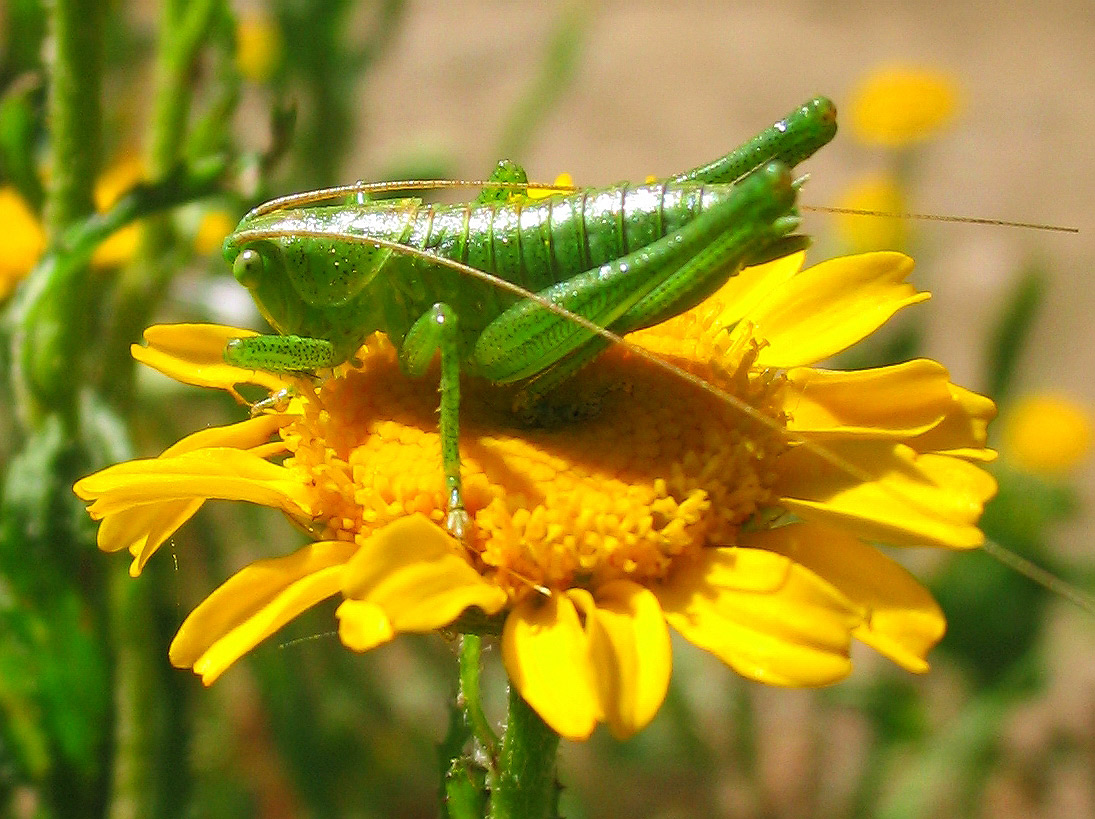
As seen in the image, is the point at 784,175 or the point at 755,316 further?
the point at 755,316

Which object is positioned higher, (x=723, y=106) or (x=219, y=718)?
(x=723, y=106)

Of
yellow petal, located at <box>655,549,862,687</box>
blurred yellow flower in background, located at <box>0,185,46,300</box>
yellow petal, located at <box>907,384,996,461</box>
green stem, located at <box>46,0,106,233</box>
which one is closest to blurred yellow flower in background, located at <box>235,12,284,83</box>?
blurred yellow flower in background, located at <box>0,185,46,300</box>

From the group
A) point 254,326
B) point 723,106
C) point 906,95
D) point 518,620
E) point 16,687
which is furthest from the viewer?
point 723,106

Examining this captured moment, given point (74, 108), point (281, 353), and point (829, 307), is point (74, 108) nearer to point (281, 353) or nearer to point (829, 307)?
point (281, 353)

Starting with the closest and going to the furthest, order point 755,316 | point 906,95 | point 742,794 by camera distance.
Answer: point 755,316 → point 742,794 → point 906,95

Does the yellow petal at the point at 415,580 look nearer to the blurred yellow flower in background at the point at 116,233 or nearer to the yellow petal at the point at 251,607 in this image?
the yellow petal at the point at 251,607

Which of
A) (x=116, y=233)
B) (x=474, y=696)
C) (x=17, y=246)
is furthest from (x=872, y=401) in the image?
(x=17, y=246)

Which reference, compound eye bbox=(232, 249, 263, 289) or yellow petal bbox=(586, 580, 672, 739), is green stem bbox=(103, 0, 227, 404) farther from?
yellow petal bbox=(586, 580, 672, 739)

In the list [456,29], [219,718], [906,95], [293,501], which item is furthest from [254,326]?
[456,29]

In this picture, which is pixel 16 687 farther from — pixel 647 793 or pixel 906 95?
pixel 906 95
